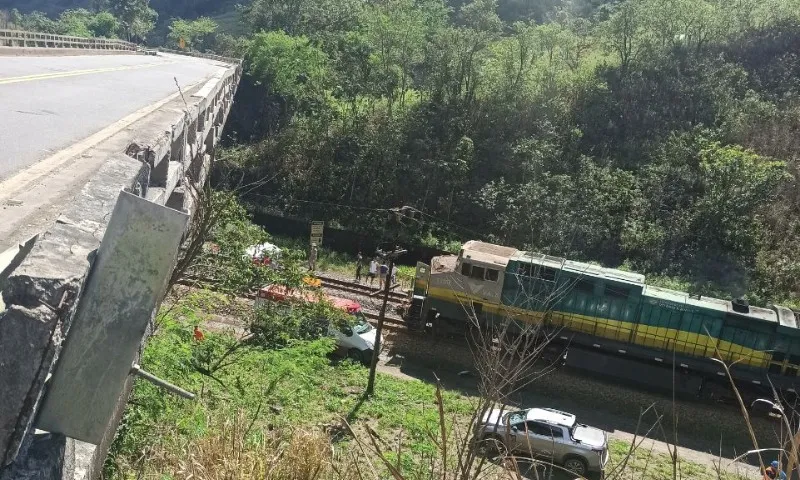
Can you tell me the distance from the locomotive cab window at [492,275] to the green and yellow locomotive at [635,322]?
25 millimetres

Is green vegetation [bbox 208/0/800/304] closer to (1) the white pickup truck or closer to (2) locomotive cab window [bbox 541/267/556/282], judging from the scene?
(2) locomotive cab window [bbox 541/267/556/282]

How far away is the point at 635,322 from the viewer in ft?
51.4

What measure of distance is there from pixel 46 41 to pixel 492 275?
17.4 metres

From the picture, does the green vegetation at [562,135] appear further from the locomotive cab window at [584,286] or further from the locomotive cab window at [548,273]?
the locomotive cab window at [584,286]

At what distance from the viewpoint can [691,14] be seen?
3095 centimetres

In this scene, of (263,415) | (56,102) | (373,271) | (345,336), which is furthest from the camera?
(373,271)

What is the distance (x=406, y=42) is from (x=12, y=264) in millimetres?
31145

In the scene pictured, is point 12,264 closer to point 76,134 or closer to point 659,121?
point 76,134

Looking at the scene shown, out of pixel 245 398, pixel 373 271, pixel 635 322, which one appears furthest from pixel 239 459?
pixel 373 271

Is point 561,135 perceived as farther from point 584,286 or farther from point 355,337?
point 355,337

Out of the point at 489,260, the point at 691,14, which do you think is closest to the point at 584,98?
the point at 691,14

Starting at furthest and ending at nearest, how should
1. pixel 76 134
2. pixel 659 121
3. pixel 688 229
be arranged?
1. pixel 659 121
2. pixel 688 229
3. pixel 76 134

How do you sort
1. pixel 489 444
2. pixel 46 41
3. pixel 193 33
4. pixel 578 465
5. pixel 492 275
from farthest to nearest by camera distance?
1. pixel 193 33
2. pixel 46 41
3. pixel 492 275
4. pixel 578 465
5. pixel 489 444

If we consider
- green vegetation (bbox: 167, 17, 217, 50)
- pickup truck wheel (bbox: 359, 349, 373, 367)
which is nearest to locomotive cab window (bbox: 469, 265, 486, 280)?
pickup truck wheel (bbox: 359, 349, 373, 367)
